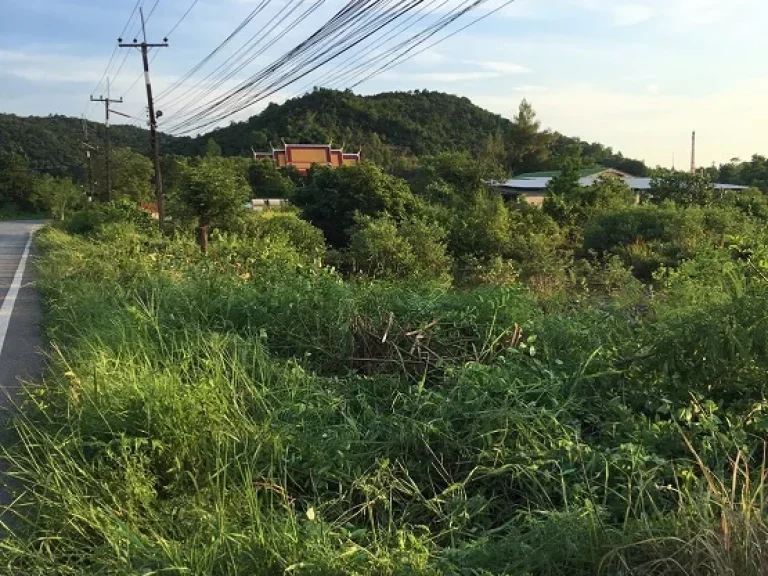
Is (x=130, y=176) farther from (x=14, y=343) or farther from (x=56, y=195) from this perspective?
(x=14, y=343)

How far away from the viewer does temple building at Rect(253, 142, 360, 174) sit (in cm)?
6900

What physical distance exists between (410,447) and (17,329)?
22.2 ft

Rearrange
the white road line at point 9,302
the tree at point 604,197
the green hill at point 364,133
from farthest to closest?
the green hill at point 364,133 → the tree at point 604,197 → the white road line at point 9,302

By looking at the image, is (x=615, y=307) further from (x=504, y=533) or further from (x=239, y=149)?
(x=239, y=149)

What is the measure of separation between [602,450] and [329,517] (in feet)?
4.84

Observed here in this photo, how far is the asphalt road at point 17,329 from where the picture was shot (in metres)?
6.03

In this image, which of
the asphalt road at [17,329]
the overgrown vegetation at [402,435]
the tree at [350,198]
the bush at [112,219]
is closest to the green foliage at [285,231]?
the tree at [350,198]

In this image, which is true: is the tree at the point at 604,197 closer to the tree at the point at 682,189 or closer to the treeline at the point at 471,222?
the treeline at the point at 471,222

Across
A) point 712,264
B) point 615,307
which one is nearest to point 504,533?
point 615,307

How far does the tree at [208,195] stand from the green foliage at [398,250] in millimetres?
3616

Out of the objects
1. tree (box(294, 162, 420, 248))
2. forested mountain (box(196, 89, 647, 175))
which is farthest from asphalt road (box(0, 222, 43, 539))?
forested mountain (box(196, 89, 647, 175))

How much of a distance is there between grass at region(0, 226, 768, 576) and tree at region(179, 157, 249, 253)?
12.6 m

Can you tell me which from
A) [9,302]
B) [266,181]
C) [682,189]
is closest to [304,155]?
[266,181]

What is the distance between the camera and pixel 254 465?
3.41 meters
